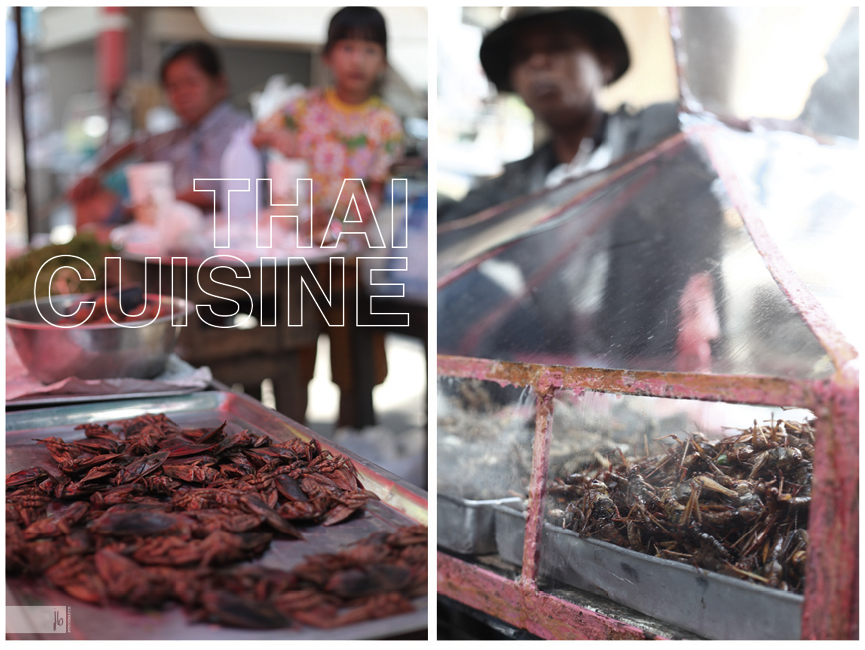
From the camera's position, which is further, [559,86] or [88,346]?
[559,86]

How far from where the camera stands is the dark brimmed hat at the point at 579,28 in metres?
1.87

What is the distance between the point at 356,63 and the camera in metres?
2.47

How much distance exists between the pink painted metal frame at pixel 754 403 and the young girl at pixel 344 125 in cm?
125

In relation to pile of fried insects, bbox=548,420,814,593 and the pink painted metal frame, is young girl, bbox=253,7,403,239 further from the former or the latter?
pile of fried insects, bbox=548,420,814,593

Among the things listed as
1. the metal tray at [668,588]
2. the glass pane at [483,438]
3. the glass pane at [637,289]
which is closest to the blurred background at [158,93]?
the glass pane at [637,289]

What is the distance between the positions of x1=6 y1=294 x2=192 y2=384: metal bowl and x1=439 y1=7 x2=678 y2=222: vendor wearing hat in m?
0.87

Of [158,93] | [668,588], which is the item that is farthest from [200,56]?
[158,93]

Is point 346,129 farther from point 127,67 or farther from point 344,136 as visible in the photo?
point 127,67

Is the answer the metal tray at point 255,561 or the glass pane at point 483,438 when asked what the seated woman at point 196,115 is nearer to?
the metal tray at point 255,561

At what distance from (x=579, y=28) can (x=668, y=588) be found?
1.39 metres

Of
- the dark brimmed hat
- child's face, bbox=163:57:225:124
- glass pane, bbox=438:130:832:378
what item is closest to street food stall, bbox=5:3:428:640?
glass pane, bbox=438:130:832:378

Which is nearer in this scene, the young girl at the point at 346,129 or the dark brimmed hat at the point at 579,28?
the dark brimmed hat at the point at 579,28

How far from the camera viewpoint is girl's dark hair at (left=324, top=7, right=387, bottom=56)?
2281 millimetres
